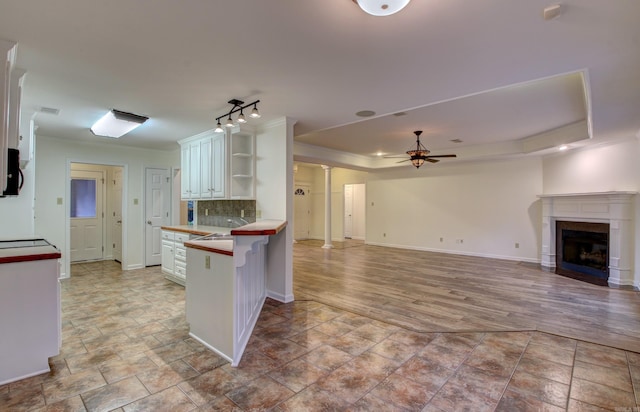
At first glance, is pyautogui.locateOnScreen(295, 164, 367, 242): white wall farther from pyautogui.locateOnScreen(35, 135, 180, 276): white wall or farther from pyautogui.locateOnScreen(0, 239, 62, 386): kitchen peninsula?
pyautogui.locateOnScreen(0, 239, 62, 386): kitchen peninsula

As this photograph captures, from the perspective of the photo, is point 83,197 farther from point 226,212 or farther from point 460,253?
point 460,253

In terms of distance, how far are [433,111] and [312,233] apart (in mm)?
7776

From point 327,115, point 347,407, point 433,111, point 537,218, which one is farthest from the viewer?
point 537,218

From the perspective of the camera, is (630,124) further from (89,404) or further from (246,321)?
(89,404)

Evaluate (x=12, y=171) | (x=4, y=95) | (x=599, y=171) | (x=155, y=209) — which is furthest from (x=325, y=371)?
(x=599, y=171)

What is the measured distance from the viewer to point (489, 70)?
2.66 m

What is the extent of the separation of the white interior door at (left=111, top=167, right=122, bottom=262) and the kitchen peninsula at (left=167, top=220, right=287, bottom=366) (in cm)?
515

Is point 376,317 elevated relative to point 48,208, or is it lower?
lower

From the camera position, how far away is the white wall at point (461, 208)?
696cm

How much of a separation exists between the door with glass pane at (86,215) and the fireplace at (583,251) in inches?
382

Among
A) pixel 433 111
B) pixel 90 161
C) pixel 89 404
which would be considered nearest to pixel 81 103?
pixel 90 161

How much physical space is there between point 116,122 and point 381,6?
12.2 ft

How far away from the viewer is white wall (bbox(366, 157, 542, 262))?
22.8ft

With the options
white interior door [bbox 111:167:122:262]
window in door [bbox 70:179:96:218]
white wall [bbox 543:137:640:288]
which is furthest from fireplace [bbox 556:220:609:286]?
window in door [bbox 70:179:96:218]
